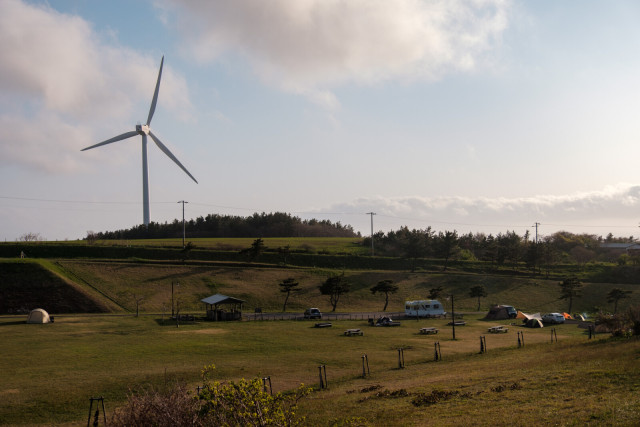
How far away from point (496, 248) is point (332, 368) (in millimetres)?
82448

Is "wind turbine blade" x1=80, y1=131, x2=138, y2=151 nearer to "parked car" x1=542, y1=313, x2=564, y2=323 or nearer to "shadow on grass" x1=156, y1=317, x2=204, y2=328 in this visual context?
"shadow on grass" x1=156, y1=317, x2=204, y2=328

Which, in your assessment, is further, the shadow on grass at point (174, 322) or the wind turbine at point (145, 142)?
the wind turbine at point (145, 142)

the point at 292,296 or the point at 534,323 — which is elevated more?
the point at 292,296

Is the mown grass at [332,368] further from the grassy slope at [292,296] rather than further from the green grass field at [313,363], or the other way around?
the grassy slope at [292,296]

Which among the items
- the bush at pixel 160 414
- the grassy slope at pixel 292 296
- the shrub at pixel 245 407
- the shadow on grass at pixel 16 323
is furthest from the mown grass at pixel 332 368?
the grassy slope at pixel 292 296

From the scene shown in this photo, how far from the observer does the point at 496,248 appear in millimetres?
104750

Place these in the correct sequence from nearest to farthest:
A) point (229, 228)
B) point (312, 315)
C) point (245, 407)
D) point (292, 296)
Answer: point (245, 407) < point (312, 315) < point (292, 296) < point (229, 228)

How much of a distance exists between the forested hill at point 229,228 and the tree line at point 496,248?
4169 cm

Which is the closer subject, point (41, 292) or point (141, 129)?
point (41, 292)

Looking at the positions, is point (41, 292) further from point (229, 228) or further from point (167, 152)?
point (229, 228)

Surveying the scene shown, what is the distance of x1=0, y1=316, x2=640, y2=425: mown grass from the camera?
17.8 meters

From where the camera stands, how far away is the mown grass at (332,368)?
17.8 metres

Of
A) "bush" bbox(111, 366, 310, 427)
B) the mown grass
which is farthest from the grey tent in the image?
"bush" bbox(111, 366, 310, 427)

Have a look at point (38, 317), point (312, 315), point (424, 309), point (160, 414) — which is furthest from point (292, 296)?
point (160, 414)
